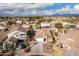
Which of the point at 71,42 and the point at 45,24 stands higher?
the point at 45,24

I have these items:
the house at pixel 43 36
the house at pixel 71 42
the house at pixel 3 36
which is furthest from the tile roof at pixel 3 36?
the house at pixel 71 42

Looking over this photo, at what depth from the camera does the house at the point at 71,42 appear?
99 cm

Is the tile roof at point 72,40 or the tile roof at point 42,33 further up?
the tile roof at point 42,33

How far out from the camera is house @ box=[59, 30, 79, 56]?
991 millimetres

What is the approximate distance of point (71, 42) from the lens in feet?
3.27

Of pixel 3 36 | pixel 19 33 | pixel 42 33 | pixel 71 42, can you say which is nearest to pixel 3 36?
pixel 3 36

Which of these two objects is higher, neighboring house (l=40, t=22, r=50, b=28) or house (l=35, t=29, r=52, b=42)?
neighboring house (l=40, t=22, r=50, b=28)

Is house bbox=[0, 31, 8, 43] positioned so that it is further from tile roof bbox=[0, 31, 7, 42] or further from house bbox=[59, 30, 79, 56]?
house bbox=[59, 30, 79, 56]

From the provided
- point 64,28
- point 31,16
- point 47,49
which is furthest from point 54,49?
point 31,16

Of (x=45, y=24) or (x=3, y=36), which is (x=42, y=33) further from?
(x=3, y=36)

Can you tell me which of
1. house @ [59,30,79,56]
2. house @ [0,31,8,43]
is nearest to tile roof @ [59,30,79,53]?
house @ [59,30,79,56]

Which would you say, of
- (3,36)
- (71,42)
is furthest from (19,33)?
(71,42)

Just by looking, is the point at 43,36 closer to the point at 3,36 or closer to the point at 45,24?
the point at 45,24

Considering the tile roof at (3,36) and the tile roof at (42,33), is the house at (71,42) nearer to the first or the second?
the tile roof at (42,33)
